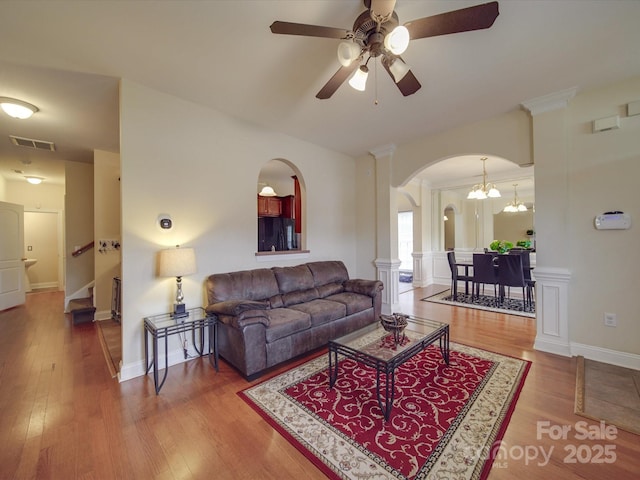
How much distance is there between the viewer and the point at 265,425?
6.16 ft

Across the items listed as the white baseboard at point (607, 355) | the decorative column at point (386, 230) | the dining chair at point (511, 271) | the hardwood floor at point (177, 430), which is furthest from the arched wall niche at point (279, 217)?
the white baseboard at point (607, 355)

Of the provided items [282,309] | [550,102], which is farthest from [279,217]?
[550,102]

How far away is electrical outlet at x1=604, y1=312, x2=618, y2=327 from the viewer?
2760mm

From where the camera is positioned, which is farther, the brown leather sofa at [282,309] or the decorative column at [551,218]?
the decorative column at [551,218]

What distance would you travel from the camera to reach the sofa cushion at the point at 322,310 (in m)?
3.00

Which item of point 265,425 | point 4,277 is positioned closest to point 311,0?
point 265,425

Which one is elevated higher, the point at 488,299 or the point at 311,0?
the point at 311,0

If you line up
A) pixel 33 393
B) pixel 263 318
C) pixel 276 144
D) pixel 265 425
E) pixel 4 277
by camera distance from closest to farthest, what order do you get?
pixel 265 425 < pixel 33 393 < pixel 263 318 < pixel 276 144 < pixel 4 277

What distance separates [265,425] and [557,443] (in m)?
1.91

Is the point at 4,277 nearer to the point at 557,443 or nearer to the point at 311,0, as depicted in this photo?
the point at 311,0

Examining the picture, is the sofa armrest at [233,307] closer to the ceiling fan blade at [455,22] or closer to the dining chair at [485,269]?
the ceiling fan blade at [455,22]

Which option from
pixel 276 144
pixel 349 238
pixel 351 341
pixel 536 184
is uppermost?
pixel 276 144

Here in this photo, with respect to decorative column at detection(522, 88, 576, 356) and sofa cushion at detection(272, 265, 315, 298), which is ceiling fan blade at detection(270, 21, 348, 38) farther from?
decorative column at detection(522, 88, 576, 356)

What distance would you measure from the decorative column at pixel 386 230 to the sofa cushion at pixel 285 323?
7.16ft
